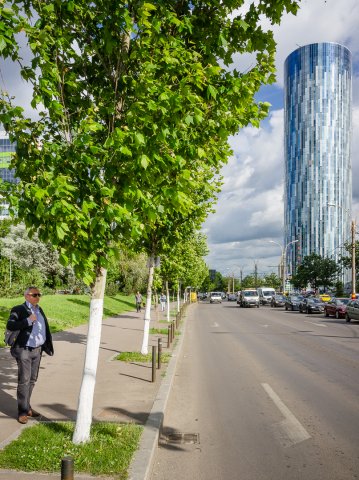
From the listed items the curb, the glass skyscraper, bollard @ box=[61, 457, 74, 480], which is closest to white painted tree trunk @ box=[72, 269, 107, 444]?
the curb

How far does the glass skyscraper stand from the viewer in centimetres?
16088

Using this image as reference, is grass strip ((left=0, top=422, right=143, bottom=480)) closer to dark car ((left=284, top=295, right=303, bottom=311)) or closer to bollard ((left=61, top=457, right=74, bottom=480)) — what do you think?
bollard ((left=61, top=457, right=74, bottom=480))

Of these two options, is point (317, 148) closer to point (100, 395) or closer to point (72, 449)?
point (100, 395)

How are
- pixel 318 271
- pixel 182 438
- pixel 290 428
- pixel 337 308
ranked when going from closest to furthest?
pixel 182 438 < pixel 290 428 < pixel 337 308 < pixel 318 271

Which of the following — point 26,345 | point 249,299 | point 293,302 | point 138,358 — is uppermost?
point 249,299

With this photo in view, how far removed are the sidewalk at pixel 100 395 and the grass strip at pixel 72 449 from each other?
120mm

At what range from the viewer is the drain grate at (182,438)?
596 centimetres

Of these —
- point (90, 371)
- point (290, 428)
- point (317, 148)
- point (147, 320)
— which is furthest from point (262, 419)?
point (317, 148)

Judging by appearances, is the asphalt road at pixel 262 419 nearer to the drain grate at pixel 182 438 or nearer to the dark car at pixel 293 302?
the drain grate at pixel 182 438

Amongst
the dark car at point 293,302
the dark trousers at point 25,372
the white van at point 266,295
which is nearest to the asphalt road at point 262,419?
the dark trousers at point 25,372

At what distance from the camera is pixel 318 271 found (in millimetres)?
78125

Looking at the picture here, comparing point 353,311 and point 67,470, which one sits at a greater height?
point 353,311

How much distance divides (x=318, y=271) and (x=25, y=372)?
7603cm

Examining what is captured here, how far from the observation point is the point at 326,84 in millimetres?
174875
